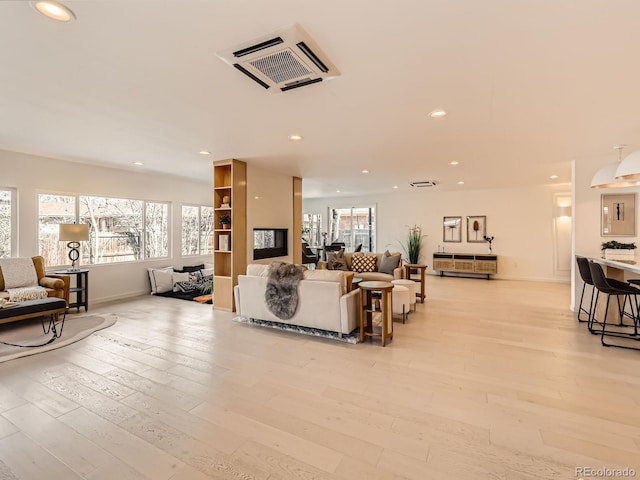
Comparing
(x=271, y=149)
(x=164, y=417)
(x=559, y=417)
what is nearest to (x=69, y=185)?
(x=271, y=149)

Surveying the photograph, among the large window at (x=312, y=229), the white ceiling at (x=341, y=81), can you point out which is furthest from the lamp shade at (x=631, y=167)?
the large window at (x=312, y=229)

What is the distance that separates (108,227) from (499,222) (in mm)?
9650

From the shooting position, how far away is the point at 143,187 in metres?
6.53

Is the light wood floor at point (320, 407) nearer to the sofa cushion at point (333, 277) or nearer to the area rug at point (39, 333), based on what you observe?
the area rug at point (39, 333)

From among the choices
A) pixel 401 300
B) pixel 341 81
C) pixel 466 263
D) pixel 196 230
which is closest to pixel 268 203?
pixel 196 230

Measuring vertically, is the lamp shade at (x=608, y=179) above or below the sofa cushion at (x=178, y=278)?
above

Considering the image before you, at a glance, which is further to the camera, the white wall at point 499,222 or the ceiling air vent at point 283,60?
the white wall at point 499,222

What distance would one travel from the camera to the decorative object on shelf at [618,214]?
4.65 m

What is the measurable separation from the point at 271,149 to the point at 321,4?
9.86ft

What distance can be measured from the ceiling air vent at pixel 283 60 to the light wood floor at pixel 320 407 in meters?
2.53

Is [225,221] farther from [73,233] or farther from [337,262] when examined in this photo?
[337,262]

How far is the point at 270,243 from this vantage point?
6.14 m

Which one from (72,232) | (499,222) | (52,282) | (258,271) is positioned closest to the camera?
(258,271)

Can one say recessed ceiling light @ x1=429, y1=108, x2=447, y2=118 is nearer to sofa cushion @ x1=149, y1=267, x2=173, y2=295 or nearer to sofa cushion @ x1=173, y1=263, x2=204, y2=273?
sofa cushion @ x1=149, y1=267, x2=173, y2=295
